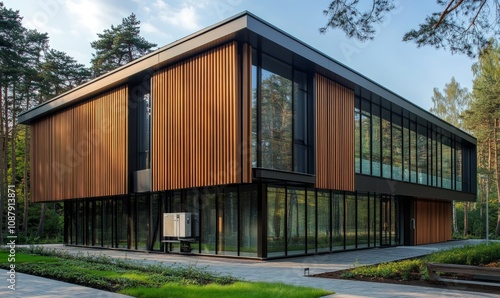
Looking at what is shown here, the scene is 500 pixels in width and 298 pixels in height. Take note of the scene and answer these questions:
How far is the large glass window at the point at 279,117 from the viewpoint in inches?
634

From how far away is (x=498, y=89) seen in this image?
117ft

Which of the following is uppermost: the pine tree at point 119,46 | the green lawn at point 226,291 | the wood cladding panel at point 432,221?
the pine tree at point 119,46

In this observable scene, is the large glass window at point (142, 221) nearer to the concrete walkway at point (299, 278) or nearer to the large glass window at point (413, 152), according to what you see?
the concrete walkway at point (299, 278)

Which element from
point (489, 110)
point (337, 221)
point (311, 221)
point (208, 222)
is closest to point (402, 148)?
point (337, 221)

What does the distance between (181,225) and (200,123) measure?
4304 mm

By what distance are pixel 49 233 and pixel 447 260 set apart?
3435cm

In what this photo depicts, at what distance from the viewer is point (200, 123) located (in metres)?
16.4

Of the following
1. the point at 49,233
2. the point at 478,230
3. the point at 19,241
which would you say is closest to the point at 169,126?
the point at 19,241

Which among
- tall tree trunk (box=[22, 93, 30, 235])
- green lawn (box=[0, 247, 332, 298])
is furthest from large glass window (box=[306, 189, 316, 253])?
tall tree trunk (box=[22, 93, 30, 235])

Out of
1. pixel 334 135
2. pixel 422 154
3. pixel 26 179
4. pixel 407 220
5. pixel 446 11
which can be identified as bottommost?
pixel 407 220

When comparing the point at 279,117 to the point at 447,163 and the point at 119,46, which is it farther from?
the point at 119,46

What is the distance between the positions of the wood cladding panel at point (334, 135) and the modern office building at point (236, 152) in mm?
79

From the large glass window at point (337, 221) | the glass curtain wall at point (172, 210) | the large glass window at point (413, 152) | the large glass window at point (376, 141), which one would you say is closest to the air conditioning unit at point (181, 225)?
the glass curtain wall at point (172, 210)

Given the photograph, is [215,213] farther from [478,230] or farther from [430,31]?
[478,230]
